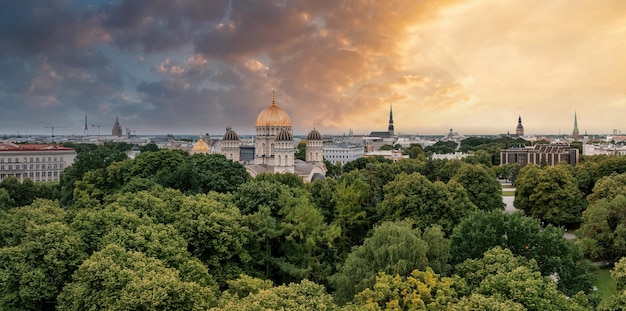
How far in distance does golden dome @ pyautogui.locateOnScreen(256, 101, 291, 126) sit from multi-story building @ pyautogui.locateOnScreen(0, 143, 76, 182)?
41.7 meters

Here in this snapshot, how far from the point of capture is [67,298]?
20938 mm

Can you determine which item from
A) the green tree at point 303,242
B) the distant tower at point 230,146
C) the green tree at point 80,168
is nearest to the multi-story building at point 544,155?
the distant tower at point 230,146

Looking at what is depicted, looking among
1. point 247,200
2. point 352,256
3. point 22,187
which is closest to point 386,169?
point 247,200

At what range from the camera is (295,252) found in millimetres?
30734

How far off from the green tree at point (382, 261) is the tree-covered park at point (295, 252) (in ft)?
0.20

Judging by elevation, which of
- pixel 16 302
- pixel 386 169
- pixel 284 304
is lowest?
pixel 16 302

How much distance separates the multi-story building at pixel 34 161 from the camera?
89562 mm

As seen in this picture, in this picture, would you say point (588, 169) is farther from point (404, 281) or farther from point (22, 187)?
point (22, 187)

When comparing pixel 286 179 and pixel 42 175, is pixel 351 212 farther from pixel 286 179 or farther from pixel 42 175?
pixel 42 175

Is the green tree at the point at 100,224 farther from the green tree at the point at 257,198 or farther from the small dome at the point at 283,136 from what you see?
the small dome at the point at 283,136

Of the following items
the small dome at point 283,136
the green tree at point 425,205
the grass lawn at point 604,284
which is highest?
the small dome at point 283,136

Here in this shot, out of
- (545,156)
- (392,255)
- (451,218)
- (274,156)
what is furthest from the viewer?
(545,156)

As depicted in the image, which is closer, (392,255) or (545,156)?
(392,255)

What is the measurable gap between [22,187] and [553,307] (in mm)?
55598
